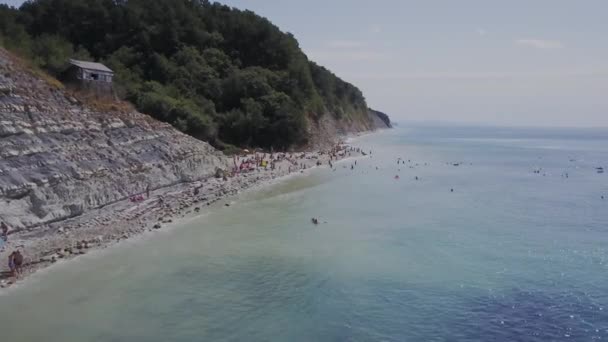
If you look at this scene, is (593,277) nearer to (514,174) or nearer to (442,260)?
(442,260)

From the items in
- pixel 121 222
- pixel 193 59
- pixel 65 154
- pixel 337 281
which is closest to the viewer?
pixel 337 281

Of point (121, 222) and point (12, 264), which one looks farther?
point (121, 222)

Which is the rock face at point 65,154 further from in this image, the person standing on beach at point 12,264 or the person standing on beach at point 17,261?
the person standing on beach at point 17,261

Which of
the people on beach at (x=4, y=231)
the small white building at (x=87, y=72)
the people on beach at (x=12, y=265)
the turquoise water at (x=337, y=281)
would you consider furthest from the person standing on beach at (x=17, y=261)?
the small white building at (x=87, y=72)

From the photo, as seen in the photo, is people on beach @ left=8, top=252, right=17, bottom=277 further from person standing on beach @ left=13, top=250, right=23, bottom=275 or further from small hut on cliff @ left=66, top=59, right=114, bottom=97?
small hut on cliff @ left=66, top=59, right=114, bottom=97

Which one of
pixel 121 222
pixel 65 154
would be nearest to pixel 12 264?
pixel 121 222

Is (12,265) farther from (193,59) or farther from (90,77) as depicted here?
(193,59)

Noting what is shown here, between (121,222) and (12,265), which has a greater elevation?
(121,222)
